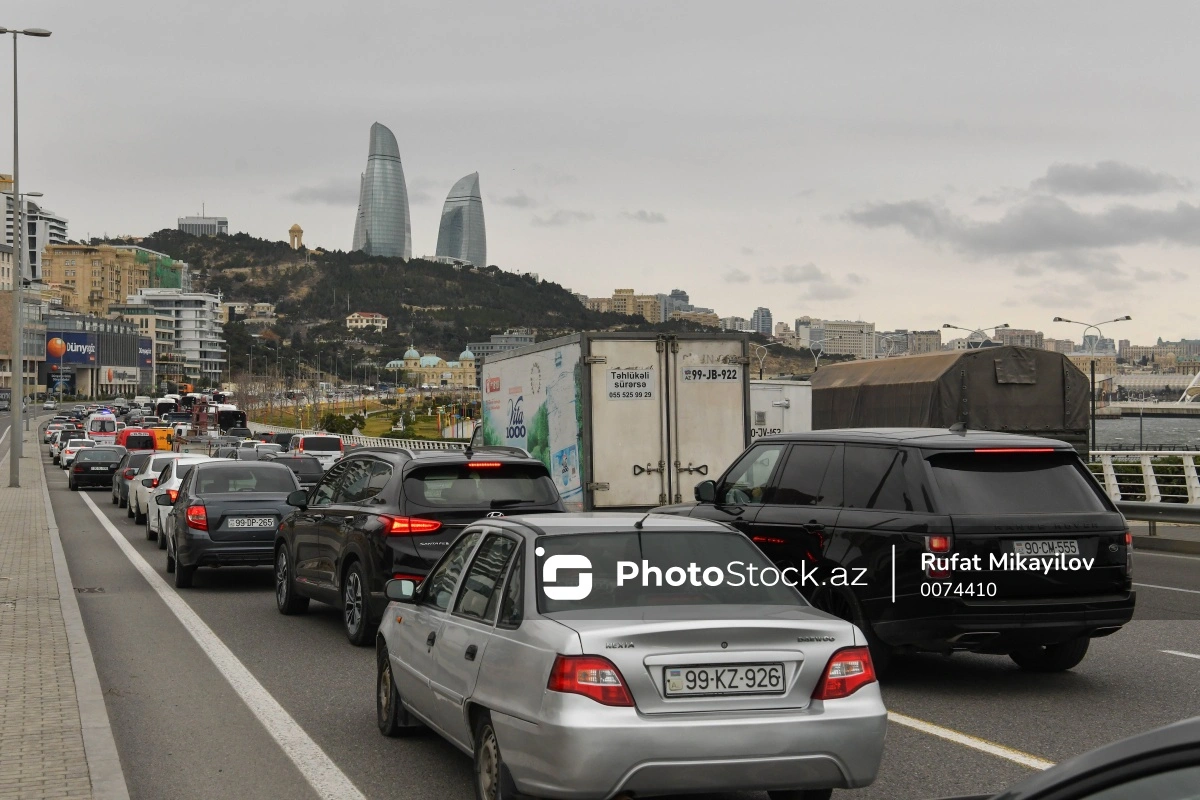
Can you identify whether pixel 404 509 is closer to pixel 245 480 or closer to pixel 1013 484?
pixel 1013 484

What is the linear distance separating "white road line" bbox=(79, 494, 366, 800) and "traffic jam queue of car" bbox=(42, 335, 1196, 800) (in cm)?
51

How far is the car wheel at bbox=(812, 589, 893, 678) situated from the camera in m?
9.28

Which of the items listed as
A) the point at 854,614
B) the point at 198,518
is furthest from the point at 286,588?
the point at 854,614

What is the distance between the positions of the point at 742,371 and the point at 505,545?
11.8 metres

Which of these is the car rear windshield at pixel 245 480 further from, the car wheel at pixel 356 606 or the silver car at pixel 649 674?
the silver car at pixel 649 674

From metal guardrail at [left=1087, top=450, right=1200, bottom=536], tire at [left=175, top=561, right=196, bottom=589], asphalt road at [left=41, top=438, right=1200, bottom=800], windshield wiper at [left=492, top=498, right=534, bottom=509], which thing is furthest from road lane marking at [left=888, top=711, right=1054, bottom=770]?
metal guardrail at [left=1087, top=450, right=1200, bottom=536]

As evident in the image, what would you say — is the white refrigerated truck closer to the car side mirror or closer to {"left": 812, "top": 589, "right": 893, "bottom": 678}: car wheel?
{"left": 812, "top": 589, "right": 893, "bottom": 678}: car wheel

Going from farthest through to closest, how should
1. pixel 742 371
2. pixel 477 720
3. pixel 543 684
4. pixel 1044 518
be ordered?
1. pixel 742 371
2. pixel 1044 518
3. pixel 477 720
4. pixel 543 684

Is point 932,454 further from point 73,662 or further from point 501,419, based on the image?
point 501,419

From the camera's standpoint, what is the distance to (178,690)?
9.61 metres

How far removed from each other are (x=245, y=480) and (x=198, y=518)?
4.45 ft

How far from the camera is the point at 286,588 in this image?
45.3 feet

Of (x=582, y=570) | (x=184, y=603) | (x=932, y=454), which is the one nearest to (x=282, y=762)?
(x=582, y=570)

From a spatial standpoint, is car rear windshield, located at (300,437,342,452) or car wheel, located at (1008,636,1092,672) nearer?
car wheel, located at (1008,636,1092,672)
